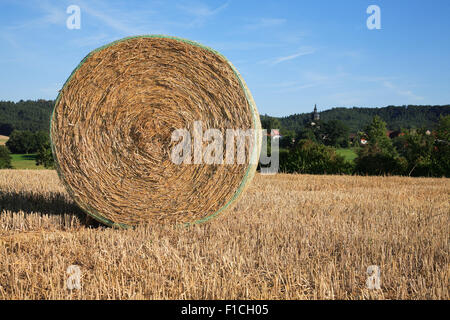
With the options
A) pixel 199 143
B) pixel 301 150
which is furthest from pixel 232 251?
pixel 301 150

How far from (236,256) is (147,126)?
214 centimetres

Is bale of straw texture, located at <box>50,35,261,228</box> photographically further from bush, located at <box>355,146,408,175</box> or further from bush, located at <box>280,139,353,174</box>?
bush, located at <box>355,146,408,175</box>

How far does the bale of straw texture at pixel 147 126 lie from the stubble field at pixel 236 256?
1.08ft

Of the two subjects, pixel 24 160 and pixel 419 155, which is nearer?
pixel 419 155

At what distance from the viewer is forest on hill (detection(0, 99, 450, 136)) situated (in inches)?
1994

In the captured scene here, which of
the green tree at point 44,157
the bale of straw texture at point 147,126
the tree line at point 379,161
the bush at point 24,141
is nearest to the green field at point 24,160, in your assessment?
the bush at point 24,141

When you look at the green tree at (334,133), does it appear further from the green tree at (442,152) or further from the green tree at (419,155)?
the green tree at (419,155)

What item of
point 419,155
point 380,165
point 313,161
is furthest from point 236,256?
point 419,155

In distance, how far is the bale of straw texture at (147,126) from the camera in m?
5.01

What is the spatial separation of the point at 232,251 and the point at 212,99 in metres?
1.96

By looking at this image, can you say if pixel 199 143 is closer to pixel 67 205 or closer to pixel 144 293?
pixel 144 293

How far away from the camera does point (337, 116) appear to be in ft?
293

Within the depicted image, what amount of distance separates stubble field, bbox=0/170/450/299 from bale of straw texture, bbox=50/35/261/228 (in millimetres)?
330

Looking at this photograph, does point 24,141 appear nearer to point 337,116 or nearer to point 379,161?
point 379,161
